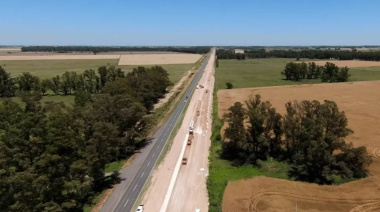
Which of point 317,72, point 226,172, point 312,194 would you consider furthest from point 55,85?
point 317,72

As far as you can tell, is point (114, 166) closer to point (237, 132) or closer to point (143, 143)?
point (143, 143)

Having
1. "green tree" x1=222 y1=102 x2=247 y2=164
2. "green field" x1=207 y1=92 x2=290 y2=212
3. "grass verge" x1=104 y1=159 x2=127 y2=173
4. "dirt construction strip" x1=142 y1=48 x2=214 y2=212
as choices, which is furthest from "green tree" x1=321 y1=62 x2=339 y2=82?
"grass verge" x1=104 y1=159 x2=127 y2=173

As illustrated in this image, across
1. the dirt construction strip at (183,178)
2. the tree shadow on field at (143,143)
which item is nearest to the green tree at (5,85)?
the tree shadow on field at (143,143)

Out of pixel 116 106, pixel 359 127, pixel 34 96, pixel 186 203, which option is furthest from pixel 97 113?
pixel 359 127

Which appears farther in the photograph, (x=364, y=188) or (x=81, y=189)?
(x=364, y=188)

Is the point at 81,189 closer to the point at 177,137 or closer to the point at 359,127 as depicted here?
the point at 177,137
